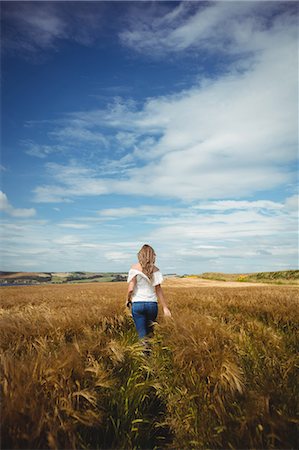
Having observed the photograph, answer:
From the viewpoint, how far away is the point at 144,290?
5.43 meters

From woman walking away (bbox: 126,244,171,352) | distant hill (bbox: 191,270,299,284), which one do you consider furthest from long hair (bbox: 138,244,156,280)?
distant hill (bbox: 191,270,299,284)

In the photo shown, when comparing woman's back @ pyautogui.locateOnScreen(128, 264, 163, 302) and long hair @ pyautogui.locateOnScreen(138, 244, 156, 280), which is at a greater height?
long hair @ pyautogui.locateOnScreen(138, 244, 156, 280)

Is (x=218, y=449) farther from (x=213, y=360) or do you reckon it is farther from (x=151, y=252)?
(x=151, y=252)

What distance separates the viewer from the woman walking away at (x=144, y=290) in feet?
17.6

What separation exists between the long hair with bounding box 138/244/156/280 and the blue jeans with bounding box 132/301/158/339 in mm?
500

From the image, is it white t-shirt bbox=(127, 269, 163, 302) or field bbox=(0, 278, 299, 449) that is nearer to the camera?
field bbox=(0, 278, 299, 449)

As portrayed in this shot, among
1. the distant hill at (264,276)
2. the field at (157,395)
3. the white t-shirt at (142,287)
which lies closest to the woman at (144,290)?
the white t-shirt at (142,287)

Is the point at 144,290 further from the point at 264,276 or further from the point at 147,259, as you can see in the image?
the point at 264,276

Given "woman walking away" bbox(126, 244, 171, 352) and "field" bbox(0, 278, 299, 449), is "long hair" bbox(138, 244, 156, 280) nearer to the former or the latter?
"woman walking away" bbox(126, 244, 171, 352)

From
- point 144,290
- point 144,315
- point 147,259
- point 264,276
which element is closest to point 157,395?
point 144,315

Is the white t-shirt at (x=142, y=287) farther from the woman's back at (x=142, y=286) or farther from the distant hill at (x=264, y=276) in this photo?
the distant hill at (x=264, y=276)

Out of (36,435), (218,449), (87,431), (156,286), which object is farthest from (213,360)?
(156,286)

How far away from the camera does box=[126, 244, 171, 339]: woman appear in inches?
211

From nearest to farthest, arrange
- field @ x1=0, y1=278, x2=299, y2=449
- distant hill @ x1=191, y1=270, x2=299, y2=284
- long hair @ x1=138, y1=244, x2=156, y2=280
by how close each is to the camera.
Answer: field @ x1=0, y1=278, x2=299, y2=449 → long hair @ x1=138, y1=244, x2=156, y2=280 → distant hill @ x1=191, y1=270, x2=299, y2=284
